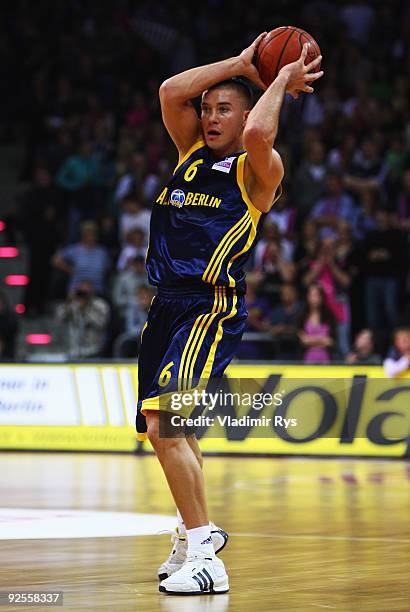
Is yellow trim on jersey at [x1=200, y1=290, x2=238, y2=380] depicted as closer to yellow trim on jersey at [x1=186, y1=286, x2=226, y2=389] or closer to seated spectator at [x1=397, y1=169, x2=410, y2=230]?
yellow trim on jersey at [x1=186, y1=286, x2=226, y2=389]

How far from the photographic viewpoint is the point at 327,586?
22.1 ft

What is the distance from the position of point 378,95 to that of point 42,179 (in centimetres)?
524

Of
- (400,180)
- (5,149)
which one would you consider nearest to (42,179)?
(5,149)

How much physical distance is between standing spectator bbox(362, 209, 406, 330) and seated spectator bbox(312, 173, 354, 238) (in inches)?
35.7

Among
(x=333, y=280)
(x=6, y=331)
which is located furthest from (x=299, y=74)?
(x=6, y=331)

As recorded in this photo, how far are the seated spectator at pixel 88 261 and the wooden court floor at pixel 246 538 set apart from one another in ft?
15.5

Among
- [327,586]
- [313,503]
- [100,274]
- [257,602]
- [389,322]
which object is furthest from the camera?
[100,274]

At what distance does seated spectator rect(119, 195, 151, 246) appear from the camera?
63.6 ft

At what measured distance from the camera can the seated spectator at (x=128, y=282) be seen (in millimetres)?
18533

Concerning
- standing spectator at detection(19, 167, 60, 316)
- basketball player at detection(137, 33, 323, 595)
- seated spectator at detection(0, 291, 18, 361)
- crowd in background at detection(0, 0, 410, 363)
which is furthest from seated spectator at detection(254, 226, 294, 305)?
basketball player at detection(137, 33, 323, 595)

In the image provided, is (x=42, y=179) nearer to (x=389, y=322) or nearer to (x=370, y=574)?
(x=389, y=322)

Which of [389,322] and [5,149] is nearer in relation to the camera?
[389,322]

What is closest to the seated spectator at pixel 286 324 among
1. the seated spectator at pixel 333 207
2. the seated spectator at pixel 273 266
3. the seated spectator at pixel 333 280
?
the seated spectator at pixel 273 266

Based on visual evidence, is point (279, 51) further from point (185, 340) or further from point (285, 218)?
point (285, 218)
